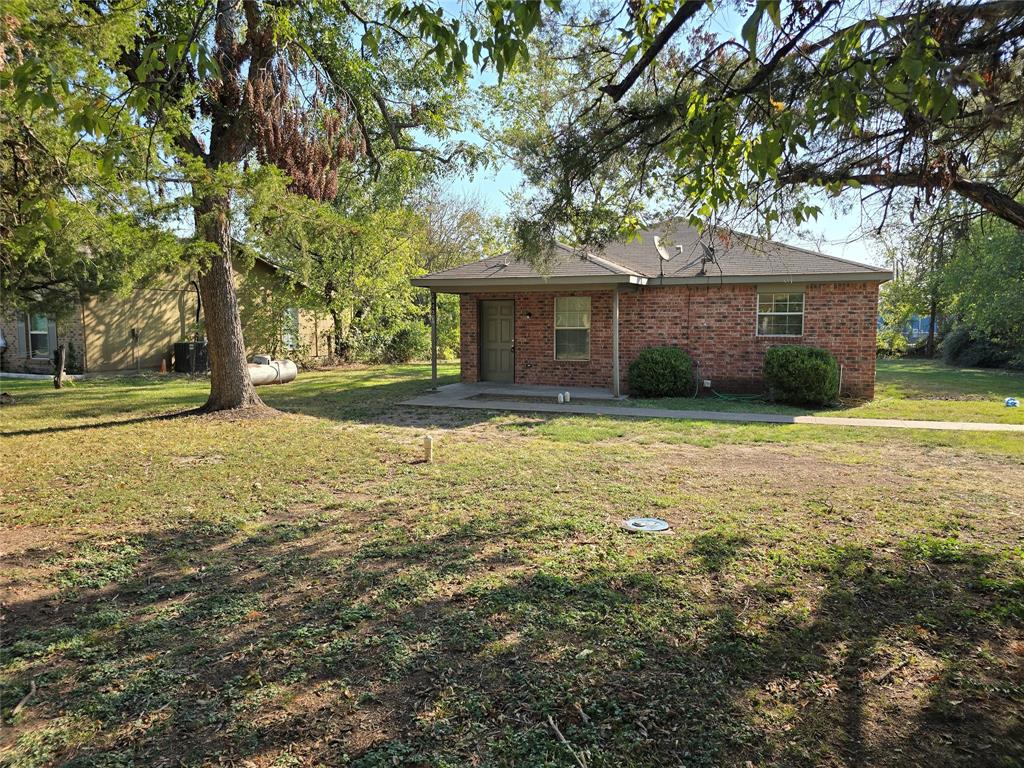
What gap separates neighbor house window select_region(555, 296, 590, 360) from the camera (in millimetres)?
15391

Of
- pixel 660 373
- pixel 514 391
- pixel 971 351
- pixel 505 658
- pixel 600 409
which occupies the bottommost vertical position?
pixel 505 658

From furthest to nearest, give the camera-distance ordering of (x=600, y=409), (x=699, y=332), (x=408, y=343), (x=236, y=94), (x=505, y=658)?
1. (x=408, y=343)
2. (x=699, y=332)
3. (x=600, y=409)
4. (x=236, y=94)
5. (x=505, y=658)

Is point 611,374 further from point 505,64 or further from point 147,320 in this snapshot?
point 147,320

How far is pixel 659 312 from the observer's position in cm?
1474

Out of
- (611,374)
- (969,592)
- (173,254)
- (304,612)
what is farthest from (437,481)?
(611,374)

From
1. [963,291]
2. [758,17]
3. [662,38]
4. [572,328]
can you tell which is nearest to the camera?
[758,17]

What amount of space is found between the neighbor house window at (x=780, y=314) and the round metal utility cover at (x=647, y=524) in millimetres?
9961

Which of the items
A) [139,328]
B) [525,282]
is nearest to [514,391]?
[525,282]

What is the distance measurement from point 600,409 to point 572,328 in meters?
3.88

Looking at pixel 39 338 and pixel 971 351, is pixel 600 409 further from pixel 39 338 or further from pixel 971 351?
pixel 971 351

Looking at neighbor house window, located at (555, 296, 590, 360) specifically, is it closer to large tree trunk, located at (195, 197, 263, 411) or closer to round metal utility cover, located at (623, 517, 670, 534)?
large tree trunk, located at (195, 197, 263, 411)

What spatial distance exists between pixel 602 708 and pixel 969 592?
2.71 m

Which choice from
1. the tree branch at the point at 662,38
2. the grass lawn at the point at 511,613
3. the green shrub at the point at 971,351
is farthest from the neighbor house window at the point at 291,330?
the green shrub at the point at 971,351

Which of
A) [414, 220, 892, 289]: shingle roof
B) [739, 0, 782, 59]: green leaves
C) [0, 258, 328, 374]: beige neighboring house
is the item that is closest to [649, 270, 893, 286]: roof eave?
[414, 220, 892, 289]: shingle roof
